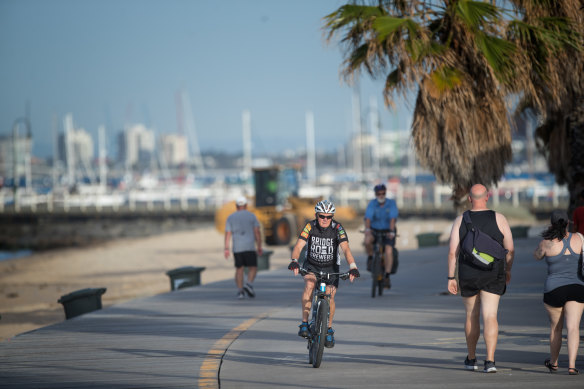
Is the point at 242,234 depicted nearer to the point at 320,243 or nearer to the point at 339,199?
the point at 320,243

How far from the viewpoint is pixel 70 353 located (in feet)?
32.8

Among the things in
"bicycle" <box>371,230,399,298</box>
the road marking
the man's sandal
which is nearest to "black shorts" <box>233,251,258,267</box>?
"bicycle" <box>371,230,399,298</box>

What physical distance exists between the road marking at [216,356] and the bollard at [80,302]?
10.3ft

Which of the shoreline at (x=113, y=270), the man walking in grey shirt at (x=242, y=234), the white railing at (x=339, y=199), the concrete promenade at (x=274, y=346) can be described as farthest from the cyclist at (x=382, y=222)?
the white railing at (x=339, y=199)

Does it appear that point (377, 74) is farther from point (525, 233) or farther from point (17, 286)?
point (17, 286)

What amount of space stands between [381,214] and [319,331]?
6208 mm

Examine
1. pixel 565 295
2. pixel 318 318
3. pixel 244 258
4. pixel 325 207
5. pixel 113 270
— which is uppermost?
pixel 325 207

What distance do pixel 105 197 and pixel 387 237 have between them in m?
66.1

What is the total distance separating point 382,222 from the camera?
14609 millimetres

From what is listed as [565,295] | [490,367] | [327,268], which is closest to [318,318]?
[327,268]

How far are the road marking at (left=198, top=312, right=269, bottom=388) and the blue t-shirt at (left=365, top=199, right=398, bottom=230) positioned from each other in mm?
3092

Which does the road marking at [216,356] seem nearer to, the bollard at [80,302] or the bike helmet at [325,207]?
the bike helmet at [325,207]

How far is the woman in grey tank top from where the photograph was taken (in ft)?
25.6

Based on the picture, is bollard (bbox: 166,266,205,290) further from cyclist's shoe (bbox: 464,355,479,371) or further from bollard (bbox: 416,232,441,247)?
bollard (bbox: 416,232,441,247)
